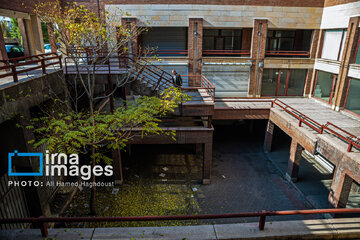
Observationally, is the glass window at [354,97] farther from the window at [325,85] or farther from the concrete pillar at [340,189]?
the concrete pillar at [340,189]

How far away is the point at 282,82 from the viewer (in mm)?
20938

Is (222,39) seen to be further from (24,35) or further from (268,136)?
(24,35)

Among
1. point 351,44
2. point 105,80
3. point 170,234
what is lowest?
point 170,234

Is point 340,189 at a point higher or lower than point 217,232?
lower

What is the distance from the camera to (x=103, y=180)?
48.6ft

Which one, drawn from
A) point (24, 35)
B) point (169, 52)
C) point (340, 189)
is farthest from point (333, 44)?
point (24, 35)

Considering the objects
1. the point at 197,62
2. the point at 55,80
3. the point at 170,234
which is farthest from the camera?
the point at 197,62

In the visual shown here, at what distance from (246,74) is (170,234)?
17.3m

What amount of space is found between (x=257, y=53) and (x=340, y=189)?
12.3m

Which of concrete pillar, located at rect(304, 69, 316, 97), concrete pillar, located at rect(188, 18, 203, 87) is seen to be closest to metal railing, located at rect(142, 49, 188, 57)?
concrete pillar, located at rect(188, 18, 203, 87)

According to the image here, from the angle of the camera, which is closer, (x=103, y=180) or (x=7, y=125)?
(x=7, y=125)

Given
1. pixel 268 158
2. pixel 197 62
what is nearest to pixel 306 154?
pixel 268 158

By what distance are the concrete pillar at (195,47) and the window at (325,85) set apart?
10.1m

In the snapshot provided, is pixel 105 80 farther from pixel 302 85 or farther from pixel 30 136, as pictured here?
pixel 302 85
